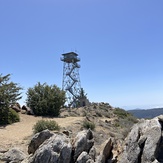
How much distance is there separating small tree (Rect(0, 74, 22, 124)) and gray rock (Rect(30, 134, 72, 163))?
15.0 m

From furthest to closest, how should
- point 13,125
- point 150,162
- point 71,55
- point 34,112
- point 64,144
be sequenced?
1. point 71,55
2. point 34,112
3. point 13,125
4. point 64,144
5. point 150,162

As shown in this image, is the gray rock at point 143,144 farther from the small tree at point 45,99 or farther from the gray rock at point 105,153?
the small tree at point 45,99

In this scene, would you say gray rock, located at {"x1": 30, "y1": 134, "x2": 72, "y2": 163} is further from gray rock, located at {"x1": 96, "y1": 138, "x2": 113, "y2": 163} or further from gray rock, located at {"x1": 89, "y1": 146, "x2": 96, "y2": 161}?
gray rock, located at {"x1": 96, "y1": 138, "x2": 113, "y2": 163}

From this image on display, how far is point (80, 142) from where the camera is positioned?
35.4 ft

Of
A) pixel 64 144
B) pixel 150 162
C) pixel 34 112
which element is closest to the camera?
pixel 150 162

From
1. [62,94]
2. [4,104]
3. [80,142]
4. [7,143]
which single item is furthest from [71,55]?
[80,142]

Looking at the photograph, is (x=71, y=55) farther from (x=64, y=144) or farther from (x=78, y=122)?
(x=64, y=144)

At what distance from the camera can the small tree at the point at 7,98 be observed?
2505cm

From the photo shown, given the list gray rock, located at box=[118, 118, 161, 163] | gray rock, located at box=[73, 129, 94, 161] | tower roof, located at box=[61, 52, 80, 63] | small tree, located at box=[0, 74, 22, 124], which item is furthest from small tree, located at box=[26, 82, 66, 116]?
gray rock, located at box=[118, 118, 161, 163]

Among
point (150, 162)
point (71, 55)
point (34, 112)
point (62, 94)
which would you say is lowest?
point (150, 162)

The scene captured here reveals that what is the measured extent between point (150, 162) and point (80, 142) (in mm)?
Answer: 3154

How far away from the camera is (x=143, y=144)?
30.7ft

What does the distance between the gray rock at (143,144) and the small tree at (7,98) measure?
17.1 metres

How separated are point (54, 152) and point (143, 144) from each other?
3.42 meters
